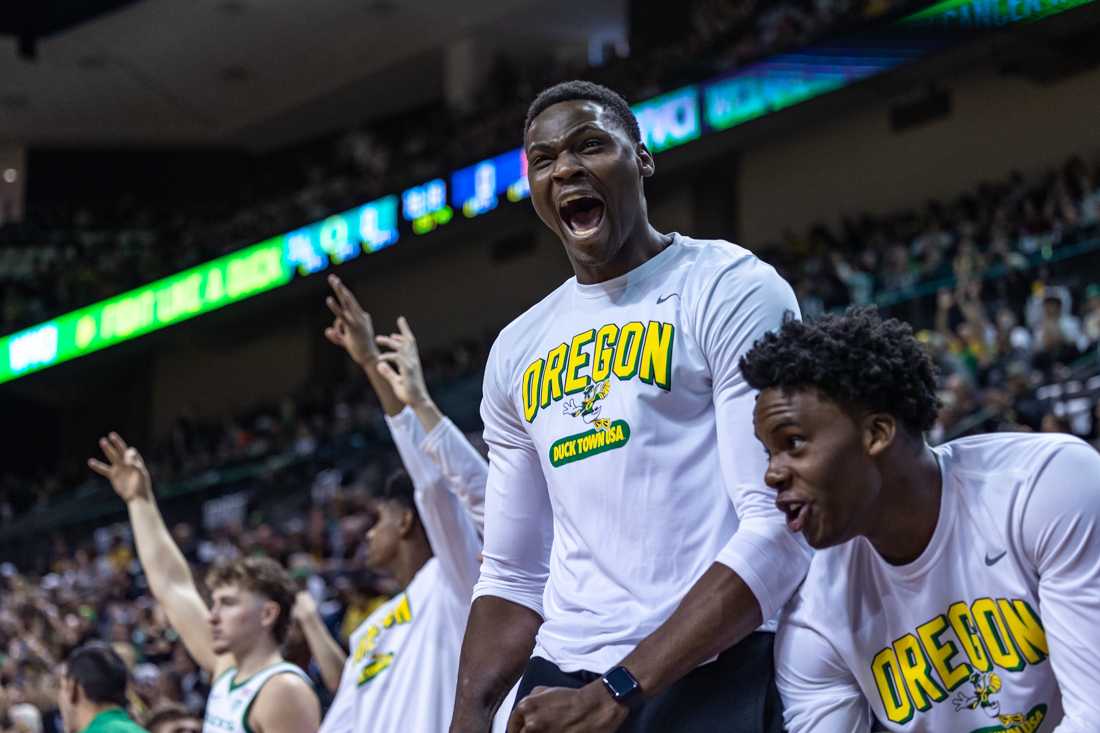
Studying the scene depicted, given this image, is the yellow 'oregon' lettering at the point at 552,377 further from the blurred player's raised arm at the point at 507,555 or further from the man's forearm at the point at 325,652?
the man's forearm at the point at 325,652

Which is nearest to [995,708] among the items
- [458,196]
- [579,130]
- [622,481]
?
[622,481]

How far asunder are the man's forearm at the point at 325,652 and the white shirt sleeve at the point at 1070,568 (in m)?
3.10

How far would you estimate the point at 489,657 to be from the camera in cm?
228

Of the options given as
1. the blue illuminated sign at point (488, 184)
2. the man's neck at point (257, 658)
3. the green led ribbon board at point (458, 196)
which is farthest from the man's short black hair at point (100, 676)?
the blue illuminated sign at point (488, 184)

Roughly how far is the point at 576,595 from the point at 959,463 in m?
0.61

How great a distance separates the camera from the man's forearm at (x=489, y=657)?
2227 millimetres

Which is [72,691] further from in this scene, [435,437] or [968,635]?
[968,635]

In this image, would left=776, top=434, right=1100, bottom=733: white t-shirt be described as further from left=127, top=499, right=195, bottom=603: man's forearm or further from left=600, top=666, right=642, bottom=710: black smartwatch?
left=127, top=499, right=195, bottom=603: man's forearm

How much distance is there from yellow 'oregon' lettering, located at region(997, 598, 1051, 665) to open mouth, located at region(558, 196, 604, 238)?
2.81ft

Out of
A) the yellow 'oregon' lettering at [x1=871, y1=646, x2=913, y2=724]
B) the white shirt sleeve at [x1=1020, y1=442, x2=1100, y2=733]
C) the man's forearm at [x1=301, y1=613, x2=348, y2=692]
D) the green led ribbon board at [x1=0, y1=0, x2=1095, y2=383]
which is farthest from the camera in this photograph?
the green led ribbon board at [x1=0, y1=0, x2=1095, y2=383]

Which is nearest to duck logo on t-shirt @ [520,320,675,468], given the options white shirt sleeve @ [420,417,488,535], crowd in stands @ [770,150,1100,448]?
white shirt sleeve @ [420,417,488,535]

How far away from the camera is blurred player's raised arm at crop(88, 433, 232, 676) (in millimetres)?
4438

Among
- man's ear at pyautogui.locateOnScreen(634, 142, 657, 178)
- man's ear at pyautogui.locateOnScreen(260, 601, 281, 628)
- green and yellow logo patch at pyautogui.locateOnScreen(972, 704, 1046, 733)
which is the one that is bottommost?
green and yellow logo patch at pyautogui.locateOnScreen(972, 704, 1046, 733)

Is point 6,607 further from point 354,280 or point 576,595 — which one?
point 576,595
